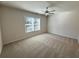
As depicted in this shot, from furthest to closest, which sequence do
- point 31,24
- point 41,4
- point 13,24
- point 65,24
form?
point 31,24 → point 65,24 → point 13,24 → point 41,4

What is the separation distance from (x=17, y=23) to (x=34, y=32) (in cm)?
213

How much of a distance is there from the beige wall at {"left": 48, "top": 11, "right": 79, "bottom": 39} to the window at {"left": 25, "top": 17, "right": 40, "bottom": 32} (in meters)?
1.71

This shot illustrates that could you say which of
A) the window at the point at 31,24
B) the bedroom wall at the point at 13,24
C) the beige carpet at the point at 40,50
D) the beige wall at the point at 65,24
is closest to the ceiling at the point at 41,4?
the bedroom wall at the point at 13,24

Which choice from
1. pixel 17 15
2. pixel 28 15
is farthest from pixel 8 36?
pixel 28 15

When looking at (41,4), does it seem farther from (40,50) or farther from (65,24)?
(65,24)

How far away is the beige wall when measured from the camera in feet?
16.3

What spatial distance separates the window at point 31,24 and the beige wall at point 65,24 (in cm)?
171

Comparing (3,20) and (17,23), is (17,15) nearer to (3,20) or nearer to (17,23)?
(17,23)

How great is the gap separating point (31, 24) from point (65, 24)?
312 centimetres

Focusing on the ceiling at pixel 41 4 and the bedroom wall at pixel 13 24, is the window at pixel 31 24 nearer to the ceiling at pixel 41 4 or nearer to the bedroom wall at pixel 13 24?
the bedroom wall at pixel 13 24

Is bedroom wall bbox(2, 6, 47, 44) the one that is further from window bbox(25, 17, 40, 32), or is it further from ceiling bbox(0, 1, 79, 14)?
ceiling bbox(0, 1, 79, 14)

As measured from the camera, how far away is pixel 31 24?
589 cm

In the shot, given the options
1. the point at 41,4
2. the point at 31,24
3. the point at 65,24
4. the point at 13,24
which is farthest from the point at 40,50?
the point at 65,24

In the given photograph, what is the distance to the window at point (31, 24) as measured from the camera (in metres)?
5.46
